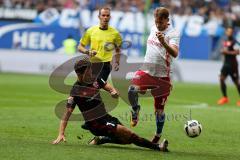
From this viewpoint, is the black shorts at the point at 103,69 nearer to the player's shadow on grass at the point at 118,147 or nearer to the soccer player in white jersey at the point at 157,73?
the soccer player in white jersey at the point at 157,73

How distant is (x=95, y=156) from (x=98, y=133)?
1.12 metres

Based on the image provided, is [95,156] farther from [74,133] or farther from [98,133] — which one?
[74,133]

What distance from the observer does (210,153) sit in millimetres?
11734

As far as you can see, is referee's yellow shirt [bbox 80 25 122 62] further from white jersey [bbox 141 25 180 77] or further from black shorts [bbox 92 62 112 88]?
white jersey [bbox 141 25 180 77]

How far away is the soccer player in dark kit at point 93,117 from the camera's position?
11.5m

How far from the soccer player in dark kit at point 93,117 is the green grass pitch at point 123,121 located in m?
0.17

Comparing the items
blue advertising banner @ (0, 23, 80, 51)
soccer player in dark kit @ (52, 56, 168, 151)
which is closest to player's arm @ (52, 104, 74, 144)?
soccer player in dark kit @ (52, 56, 168, 151)

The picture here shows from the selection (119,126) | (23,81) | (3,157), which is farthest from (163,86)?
(23,81)

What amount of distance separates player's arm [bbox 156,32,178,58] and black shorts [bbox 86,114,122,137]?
1364 mm

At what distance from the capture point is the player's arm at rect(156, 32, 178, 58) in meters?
11.1

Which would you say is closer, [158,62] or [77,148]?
[77,148]

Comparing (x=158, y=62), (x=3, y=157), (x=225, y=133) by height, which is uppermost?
(x=158, y=62)

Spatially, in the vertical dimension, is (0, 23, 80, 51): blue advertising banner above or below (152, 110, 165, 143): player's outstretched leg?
below

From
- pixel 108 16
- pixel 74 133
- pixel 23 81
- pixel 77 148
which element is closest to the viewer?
pixel 77 148
